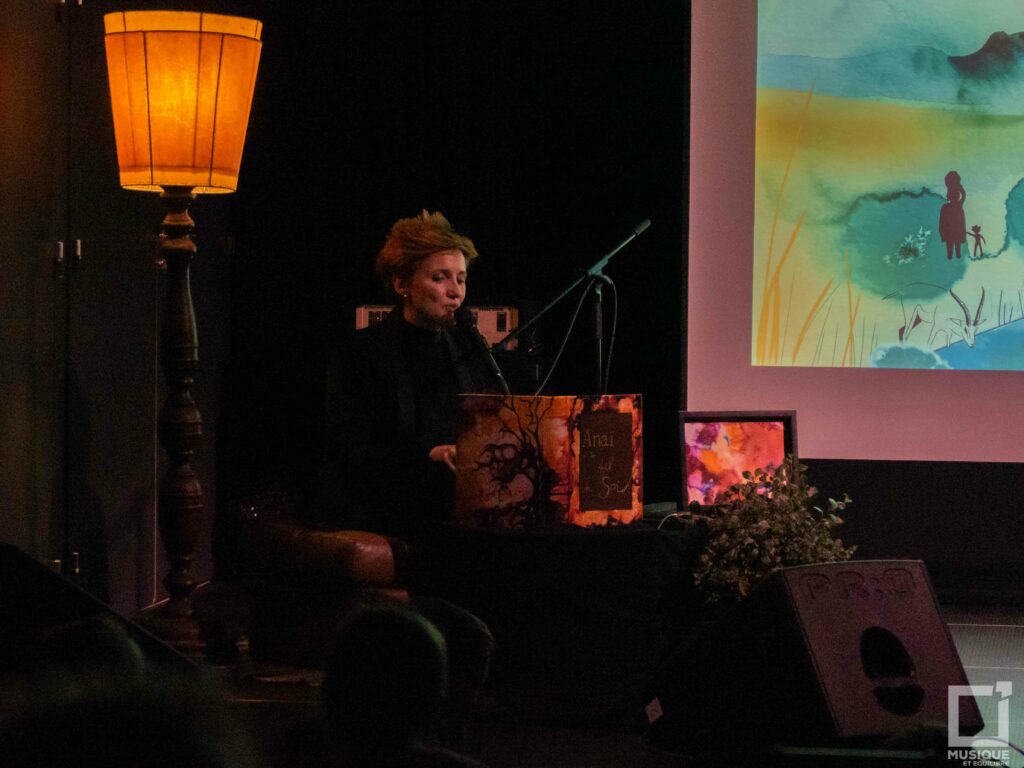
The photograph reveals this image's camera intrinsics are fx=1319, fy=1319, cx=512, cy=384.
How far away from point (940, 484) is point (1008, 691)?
5.04ft

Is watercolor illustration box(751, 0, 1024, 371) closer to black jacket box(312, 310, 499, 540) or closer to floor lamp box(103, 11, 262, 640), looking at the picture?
black jacket box(312, 310, 499, 540)

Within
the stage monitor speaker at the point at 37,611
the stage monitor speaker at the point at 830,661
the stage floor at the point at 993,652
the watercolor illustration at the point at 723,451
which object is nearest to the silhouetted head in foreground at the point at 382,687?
the stage monitor speaker at the point at 37,611

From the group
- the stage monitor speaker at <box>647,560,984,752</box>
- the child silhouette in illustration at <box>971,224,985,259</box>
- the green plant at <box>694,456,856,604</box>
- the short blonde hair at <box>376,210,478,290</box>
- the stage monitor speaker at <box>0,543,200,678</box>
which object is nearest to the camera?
the stage monitor speaker at <box>0,543,200,678</box>

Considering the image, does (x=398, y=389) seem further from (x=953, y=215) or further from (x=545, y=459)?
(x=953, y=215)

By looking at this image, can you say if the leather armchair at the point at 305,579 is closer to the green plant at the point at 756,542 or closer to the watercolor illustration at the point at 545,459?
the watercolor illustration at the point at 545,459

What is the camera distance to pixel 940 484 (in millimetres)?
4828

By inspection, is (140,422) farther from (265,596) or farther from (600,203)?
(600,203)

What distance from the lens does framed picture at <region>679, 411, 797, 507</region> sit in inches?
142

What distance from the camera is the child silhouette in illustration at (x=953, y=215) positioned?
178 inches

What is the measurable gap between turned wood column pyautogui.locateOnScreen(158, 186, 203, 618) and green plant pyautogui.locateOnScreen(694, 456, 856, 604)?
1411mm

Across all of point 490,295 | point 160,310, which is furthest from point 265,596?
→ point 490,295

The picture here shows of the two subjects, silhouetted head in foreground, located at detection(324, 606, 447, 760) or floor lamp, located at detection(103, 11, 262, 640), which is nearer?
silhouetted head in foreground, located at detection(324, 606, 447, 760)

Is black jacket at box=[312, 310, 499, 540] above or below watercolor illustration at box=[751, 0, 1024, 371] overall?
below

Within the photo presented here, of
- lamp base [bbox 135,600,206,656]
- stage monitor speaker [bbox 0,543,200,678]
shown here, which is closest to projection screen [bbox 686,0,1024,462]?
lamp base [bbox 135,600,206,656]
